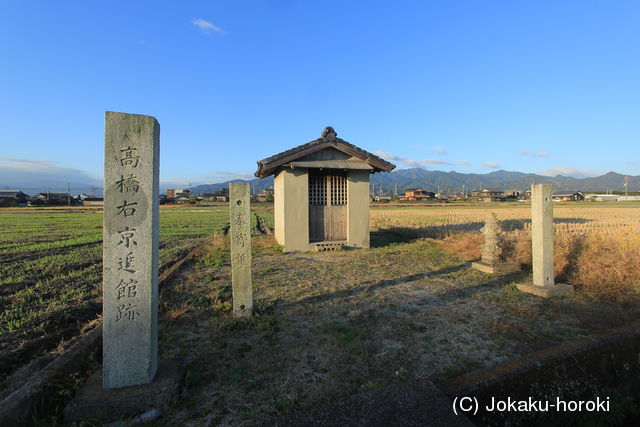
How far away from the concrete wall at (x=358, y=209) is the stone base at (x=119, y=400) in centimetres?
872

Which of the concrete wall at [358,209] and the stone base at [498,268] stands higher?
the concrete wall at [358,209]

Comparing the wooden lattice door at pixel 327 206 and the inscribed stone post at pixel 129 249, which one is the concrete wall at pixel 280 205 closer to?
the wooden lattice door at pixel 327 206

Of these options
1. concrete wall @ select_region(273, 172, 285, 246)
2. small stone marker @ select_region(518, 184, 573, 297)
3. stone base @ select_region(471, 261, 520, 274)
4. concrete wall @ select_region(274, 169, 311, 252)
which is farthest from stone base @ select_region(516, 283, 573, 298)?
concrete wall @ select_region(273, 172, 285, 246)

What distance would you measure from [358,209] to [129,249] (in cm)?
902

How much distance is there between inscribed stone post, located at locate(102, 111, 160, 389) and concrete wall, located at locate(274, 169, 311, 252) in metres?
7.51

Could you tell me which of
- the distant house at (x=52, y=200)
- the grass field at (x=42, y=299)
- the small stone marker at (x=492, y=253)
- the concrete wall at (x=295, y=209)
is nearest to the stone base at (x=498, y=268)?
the small stone marker at (x=492, y=253)

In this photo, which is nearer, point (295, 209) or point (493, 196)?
point (295, 209)

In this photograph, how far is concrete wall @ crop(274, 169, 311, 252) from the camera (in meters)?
10.4

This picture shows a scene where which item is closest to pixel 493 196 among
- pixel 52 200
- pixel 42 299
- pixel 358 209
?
pixel 358 209

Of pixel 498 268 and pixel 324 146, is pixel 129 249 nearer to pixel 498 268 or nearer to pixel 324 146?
pixel 498 268

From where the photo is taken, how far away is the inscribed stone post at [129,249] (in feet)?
8.84

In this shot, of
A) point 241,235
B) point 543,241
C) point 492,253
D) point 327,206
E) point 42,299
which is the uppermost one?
point 327,206

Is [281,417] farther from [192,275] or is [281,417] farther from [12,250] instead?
[12,250]

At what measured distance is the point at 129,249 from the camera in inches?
108
